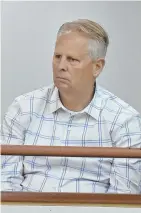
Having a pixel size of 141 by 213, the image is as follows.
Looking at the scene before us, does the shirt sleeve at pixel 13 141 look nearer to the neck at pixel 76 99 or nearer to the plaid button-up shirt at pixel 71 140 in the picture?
the plaid button-up shirt at pixel 71 140

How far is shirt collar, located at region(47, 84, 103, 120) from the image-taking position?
135 cm

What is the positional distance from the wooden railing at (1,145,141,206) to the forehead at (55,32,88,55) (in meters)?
0.39

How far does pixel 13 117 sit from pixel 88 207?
17.7 inches

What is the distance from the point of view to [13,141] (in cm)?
138

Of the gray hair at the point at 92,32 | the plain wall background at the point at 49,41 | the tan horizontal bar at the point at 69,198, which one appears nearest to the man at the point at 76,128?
the gray hair at the point at 92,32

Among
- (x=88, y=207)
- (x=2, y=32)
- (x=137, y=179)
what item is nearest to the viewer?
(x=88, y=207)

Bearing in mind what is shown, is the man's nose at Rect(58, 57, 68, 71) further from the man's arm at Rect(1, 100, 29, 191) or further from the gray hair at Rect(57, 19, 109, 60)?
the man's arm at Rect(1, 100, 29, 191)

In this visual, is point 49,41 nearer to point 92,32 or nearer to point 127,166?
point 92,32

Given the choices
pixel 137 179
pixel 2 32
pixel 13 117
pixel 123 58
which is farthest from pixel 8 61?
pixel 137 179

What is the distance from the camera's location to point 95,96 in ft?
4.56

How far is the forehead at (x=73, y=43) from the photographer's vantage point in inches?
51.4

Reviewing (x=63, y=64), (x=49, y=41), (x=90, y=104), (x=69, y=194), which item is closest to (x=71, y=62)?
(x=63, y=64)

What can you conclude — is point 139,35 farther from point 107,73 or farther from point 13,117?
point 13,117

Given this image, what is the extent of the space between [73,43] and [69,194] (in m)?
→ 0.46
